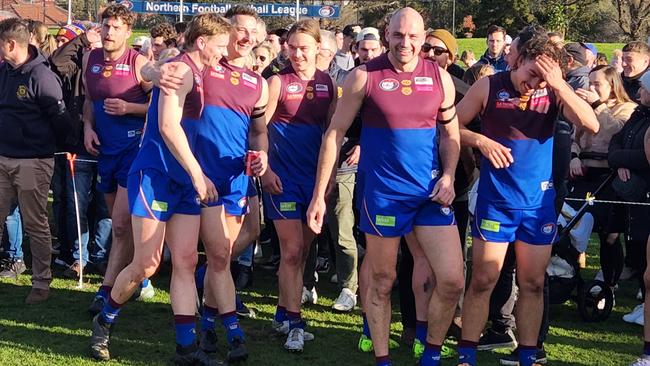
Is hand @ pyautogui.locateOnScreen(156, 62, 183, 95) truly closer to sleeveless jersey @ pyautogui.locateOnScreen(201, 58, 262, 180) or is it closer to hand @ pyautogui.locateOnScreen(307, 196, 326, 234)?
sleeveless jersey @ pyautogui.locateOnScreen(201, 58, 262, 180)

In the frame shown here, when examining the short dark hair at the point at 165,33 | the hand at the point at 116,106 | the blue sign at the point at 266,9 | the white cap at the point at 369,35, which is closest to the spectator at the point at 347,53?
the white cap at the point at 369,35

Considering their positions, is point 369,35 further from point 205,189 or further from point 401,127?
point 205,189

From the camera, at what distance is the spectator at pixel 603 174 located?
693 centimetres

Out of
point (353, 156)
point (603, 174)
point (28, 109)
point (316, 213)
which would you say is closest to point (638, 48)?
point (603, 174)

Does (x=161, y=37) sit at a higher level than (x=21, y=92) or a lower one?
higher

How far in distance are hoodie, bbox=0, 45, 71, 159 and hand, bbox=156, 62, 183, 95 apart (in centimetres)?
218

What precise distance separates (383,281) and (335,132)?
951mm

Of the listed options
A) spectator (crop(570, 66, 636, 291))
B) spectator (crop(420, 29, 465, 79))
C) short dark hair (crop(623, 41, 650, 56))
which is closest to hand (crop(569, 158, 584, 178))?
spectator (crop(570, 66, 636, 291))

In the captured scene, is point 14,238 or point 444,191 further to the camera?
point 14,238

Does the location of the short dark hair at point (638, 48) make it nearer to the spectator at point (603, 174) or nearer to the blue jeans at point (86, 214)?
the spectator at point (603, 174)

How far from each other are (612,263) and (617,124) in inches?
47.1

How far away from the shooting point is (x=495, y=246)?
4.88 m

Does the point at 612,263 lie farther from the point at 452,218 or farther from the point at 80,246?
the point at 80,246

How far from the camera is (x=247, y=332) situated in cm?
598
